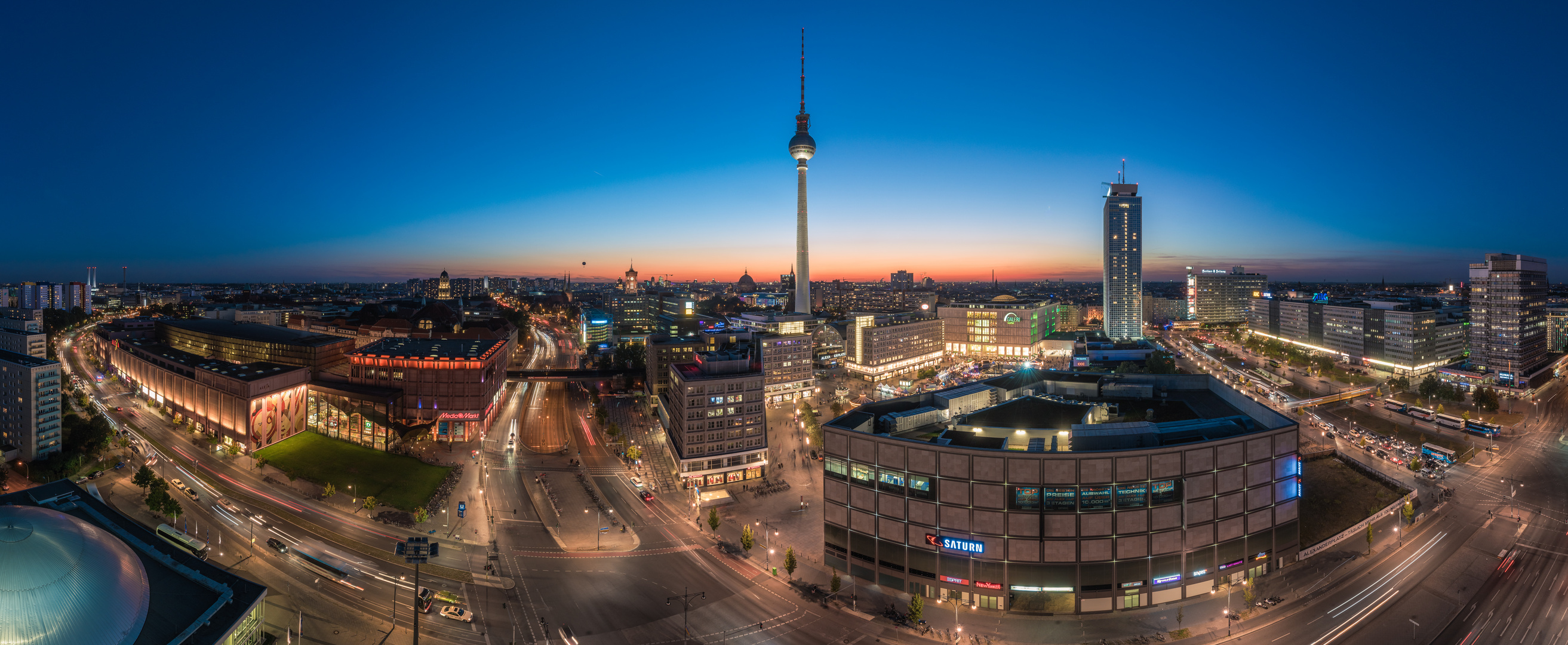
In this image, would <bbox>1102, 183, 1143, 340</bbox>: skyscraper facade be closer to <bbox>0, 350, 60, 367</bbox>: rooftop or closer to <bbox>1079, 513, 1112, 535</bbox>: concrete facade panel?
<bbox>1079, 513, 1112, 535</bbox>: concrete facade panel

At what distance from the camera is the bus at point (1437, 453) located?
6162 cm

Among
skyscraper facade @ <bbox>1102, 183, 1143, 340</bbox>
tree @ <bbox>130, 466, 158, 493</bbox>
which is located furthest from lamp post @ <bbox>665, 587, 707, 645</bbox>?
skyscraper facade @ <bbox>1102, 183, 1143, 340</bbox>

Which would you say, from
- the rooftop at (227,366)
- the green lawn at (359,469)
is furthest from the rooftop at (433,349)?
the green lawn at (359,469)

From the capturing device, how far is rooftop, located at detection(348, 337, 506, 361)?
7725 cm

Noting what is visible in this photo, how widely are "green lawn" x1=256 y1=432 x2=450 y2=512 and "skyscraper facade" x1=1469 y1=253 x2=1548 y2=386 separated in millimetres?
146762

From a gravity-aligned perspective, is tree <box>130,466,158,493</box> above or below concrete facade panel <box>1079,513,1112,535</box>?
below

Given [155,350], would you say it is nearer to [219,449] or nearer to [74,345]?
[219,449]

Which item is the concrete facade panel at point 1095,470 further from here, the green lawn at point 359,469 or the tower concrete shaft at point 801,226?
the tower concrete shaft at point 801,226

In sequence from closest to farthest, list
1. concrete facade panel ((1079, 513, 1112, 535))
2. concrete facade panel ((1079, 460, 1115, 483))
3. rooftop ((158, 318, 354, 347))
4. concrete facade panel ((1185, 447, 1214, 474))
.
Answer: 1. concrete facade panel ((1079, 460, 1115, 483))
2. concrete facade panel ((1079, 513, 1112, 535))
3. concrete facade panel ((1185, 447, 1214, 474))
4. rooftop ((158, 318, 354, 347))

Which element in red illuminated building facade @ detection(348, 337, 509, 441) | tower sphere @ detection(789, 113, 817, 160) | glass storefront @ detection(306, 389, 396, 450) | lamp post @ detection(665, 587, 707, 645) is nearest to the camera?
lamp post @ detection(665, 587, 707, 645)

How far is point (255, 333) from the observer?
108875 mm

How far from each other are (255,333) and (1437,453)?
166742 millimetres

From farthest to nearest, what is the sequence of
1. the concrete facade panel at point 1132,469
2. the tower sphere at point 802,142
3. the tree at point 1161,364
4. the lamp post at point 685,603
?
the tower sphere at point 802,142, the tree at point 1161,364, the concrete facade panel at point 1132,469, the lamp post at point 685,603

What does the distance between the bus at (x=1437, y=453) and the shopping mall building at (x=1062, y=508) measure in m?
38.2
